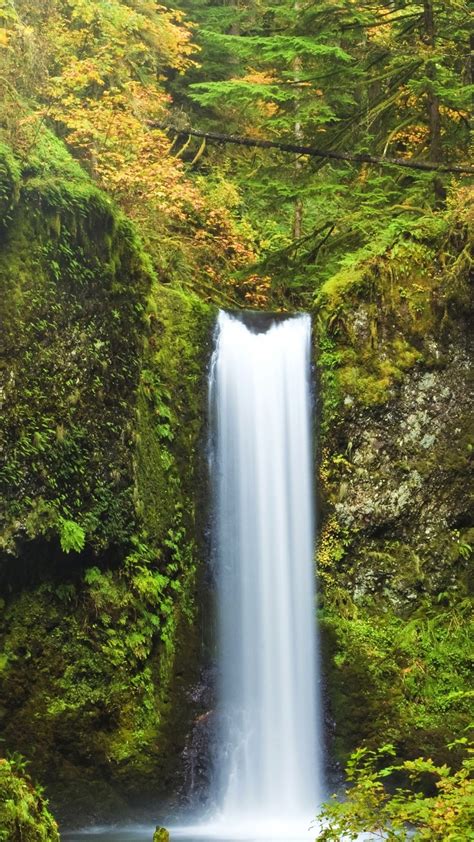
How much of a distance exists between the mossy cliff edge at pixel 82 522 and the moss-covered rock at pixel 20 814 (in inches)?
105

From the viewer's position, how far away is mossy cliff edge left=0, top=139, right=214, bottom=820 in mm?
7738

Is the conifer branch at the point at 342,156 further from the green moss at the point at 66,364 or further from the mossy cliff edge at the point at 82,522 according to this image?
the green moss at the point at 66,364

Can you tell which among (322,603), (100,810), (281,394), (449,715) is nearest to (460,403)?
(281,394)

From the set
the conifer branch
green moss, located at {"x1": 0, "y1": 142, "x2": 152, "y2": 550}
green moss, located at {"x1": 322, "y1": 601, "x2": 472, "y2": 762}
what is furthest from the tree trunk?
green moss, located at {"x1": 322, "y1": 601, "x2": 472, "y2": 762}

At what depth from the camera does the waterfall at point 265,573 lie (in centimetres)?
861

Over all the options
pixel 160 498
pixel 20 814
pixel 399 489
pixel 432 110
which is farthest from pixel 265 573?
pixel 432 110

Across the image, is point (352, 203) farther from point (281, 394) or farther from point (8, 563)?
point (8, 563)

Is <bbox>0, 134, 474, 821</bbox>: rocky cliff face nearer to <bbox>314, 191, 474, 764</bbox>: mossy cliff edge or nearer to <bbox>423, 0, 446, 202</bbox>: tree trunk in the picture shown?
<bbox>314, 191, 474, 764</bbox>: mossy cliff edge

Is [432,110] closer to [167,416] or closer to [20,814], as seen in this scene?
[167,416]

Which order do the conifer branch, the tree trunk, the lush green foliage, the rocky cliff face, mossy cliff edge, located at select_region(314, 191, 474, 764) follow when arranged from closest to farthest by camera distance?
the lush green foliage → the rocky cliff face → mossy cliff edge, located at select_region(314, 191, 474, 764) → the conifer branch → the tree trunk

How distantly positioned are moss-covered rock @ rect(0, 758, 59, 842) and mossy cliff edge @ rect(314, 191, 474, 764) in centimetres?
457

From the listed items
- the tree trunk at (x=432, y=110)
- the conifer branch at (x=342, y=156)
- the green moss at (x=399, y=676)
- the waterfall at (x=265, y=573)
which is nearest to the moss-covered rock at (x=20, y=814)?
the waterfall at (x=265, y=573)

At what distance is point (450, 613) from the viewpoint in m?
9.25

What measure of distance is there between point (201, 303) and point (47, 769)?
5.46m
